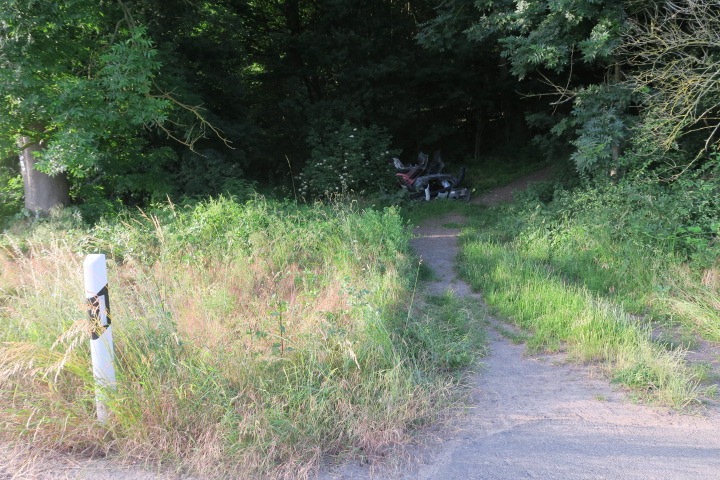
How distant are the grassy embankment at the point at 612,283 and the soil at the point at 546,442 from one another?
1.00 ft

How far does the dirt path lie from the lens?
2.99 metres

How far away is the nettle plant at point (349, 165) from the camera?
619 inches

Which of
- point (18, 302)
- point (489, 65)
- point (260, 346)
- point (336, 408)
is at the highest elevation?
point (489, 65)

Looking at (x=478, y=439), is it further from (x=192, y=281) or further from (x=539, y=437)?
(x=192, y=281)

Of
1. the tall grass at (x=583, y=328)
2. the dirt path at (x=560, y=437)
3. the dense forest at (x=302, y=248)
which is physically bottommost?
the dirt path at (x=560, y=437)

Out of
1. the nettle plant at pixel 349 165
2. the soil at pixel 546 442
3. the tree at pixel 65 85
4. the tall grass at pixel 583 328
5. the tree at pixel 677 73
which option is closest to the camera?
the soil at pixel 546 442

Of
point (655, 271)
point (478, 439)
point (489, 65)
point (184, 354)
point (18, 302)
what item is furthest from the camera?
point (489, 65)

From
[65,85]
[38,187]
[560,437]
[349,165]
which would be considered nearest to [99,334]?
[560,437]

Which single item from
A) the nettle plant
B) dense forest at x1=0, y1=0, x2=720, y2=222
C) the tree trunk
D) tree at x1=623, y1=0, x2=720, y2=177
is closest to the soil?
tree at x1=623, y1=0, x2=720, y2=177

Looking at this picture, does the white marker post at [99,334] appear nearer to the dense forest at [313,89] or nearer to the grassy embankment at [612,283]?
the grassy embankment at [612,283]

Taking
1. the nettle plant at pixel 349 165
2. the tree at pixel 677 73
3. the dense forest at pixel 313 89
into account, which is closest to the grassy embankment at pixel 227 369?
the dense forest at pixel 313 89

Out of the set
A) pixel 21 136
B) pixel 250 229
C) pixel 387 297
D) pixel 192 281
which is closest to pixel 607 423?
pixel 387 297

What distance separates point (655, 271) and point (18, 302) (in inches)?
285

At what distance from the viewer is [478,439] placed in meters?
3.34
